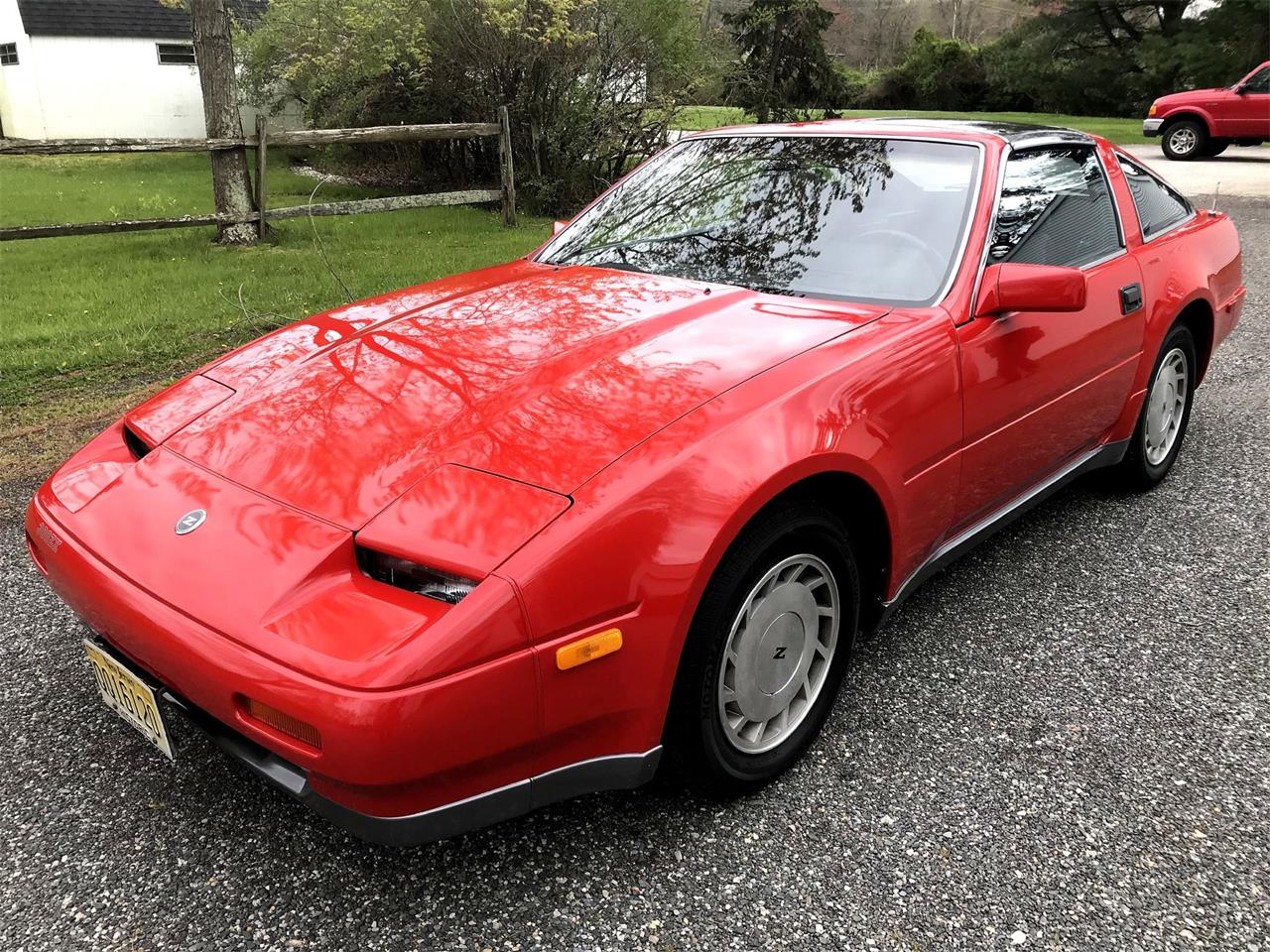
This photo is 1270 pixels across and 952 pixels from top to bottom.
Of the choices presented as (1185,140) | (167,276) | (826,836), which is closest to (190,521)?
(826,836)

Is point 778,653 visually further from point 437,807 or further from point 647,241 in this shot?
point 647,241

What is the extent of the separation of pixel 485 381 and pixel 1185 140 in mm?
20619

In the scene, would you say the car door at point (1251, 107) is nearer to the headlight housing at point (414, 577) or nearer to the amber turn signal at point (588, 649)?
the amber turn signal at point (588, 649)

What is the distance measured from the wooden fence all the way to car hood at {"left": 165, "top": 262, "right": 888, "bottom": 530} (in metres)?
5.43

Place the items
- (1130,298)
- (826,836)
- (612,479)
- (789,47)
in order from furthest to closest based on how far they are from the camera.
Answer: (789,47) < (1130,298) < (826,836) < (612,479)

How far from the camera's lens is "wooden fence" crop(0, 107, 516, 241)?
7.55 metres

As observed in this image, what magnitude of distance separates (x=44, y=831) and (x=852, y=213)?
2698mm

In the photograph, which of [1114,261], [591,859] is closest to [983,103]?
[1114,261]

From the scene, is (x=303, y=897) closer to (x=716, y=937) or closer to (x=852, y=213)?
(x=716, y=937)

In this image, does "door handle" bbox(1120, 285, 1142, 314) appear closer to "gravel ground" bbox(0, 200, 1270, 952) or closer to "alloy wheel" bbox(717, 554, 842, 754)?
"gravel ground" bbox(0, 200, 1270, 952)

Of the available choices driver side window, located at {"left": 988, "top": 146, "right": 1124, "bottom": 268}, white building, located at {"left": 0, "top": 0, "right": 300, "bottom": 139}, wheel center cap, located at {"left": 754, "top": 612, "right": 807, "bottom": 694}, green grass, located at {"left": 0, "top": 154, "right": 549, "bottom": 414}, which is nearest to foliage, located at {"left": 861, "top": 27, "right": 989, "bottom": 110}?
white building, located at {"left": 0, "top": 0, "right": 300, "bottom": 139}

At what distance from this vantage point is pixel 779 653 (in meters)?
2.21

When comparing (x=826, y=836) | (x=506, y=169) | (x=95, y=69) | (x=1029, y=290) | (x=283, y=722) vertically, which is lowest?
(x=826, y=836)

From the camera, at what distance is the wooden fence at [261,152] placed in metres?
7.55
